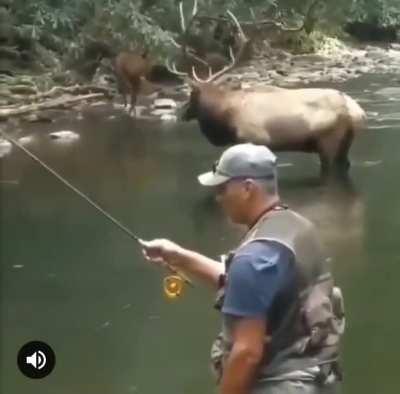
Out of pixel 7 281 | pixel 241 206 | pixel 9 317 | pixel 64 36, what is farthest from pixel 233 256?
pixel 64 36

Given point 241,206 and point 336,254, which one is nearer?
point 241,206

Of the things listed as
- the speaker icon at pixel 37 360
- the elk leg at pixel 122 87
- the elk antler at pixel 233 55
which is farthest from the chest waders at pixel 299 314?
the elk leg at pixel 122 87

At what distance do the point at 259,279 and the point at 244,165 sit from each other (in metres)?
0.17

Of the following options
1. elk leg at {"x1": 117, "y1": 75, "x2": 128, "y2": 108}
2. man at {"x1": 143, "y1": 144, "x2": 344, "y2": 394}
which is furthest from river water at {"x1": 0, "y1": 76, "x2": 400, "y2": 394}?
man at {"x1": 143, "y1": 144, "x2": 344, "y2": 394}

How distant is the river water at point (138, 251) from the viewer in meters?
3.33

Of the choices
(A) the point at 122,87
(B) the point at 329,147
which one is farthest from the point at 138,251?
(A) the point at 122,87

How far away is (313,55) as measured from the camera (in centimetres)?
488

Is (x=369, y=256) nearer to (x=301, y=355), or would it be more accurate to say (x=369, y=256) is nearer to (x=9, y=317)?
(x=9, y=317)

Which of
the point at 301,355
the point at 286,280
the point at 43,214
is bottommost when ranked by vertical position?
the point at 43,214

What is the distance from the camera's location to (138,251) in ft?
13.0

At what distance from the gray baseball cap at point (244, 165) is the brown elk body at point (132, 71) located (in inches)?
136

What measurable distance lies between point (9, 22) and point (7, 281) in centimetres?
165

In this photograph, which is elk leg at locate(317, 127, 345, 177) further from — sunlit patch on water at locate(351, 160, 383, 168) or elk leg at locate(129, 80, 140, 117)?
elk leg at locate(129, 80, 140, 117)

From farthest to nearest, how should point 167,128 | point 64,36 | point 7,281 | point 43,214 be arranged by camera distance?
point 64,36
point 167,128
point 43,214
point 7,281
